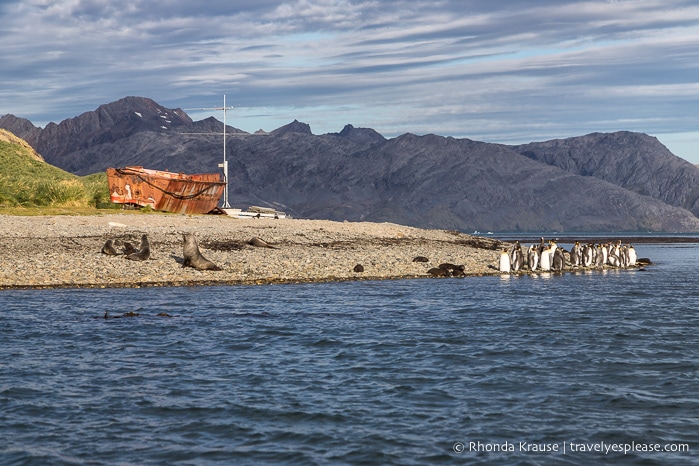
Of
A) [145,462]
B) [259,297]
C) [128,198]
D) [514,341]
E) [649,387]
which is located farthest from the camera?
[128,198]

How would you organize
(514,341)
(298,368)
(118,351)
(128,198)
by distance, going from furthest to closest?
1. (128,198)
2. (514,341)
3. (118,351)
4. (298,368)

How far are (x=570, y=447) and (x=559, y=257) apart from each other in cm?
3394

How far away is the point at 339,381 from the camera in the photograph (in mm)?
14891

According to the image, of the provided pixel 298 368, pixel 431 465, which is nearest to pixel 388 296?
pixel 298 368

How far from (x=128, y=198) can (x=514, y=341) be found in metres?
43.3

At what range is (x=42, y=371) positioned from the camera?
1527 centimetres

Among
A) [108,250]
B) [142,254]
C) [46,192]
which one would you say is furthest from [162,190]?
[142,254]

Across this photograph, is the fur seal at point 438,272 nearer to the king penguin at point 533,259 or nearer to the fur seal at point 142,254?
the king penguin at point 533,259

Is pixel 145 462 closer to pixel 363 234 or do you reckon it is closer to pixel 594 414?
pixel 594 414

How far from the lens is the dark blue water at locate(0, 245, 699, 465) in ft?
36.2

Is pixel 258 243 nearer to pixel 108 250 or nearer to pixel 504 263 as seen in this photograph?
pixel 108 250

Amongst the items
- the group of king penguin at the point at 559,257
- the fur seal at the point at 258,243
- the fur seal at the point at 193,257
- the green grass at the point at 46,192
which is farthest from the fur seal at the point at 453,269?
the green grass at the point at 46,192

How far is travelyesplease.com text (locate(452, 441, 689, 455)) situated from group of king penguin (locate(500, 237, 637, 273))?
28.3 meters

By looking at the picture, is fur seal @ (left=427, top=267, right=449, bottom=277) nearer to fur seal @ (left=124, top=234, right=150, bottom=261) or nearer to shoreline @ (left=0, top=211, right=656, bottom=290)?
shoreline @ (left=0, top=211, right=656, bottom=290)
